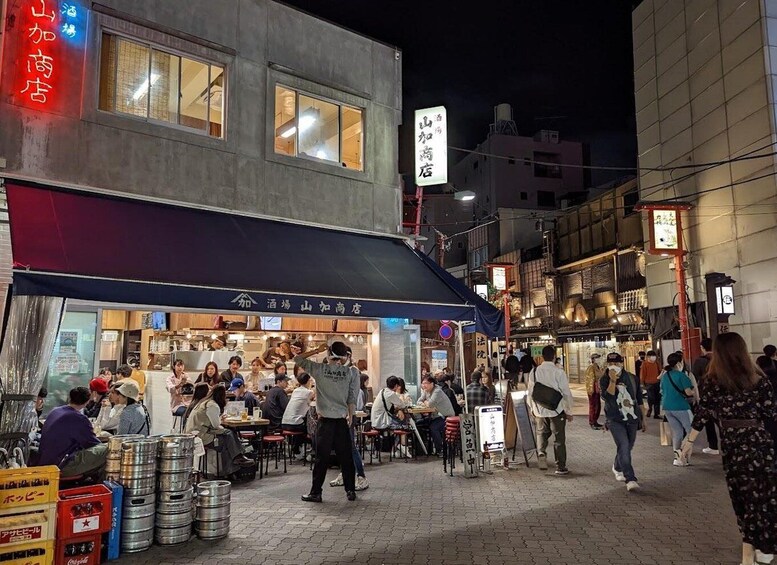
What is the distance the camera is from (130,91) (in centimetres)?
1049

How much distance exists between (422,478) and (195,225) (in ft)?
19.6

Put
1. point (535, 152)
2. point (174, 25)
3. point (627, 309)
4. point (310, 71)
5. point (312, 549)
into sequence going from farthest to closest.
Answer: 1. point (535, 152)
2. point (627, 309)
3. point (310, 71)
4. point (174, 25)
5. point (312, 549)

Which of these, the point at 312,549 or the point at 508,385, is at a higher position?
the point at 508,385

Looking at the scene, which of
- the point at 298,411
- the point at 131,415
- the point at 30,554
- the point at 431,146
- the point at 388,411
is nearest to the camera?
the point at 30,554

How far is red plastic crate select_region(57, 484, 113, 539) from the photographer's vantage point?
18.9 feet

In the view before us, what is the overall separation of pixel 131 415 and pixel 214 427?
1341 millimetres

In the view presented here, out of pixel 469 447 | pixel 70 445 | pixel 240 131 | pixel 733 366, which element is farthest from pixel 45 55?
pixel 733 366

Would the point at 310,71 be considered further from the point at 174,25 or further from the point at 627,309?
the point at 627,309

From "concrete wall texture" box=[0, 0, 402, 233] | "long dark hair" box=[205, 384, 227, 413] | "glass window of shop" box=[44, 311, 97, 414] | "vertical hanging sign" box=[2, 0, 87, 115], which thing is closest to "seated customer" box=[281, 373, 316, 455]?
"long dark hair" box=[205, 384, 227, 413]

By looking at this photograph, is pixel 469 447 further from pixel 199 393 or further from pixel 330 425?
pixel 199 393

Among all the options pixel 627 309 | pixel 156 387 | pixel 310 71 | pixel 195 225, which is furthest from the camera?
pixel 627 309

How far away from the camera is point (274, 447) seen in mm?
13336

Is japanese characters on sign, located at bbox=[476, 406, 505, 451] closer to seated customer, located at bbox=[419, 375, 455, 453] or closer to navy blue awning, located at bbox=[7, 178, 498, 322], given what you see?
seated customer, located at bbox=[419, 375, 455, 453]

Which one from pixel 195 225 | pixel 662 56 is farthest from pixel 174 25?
pixel 662 56
